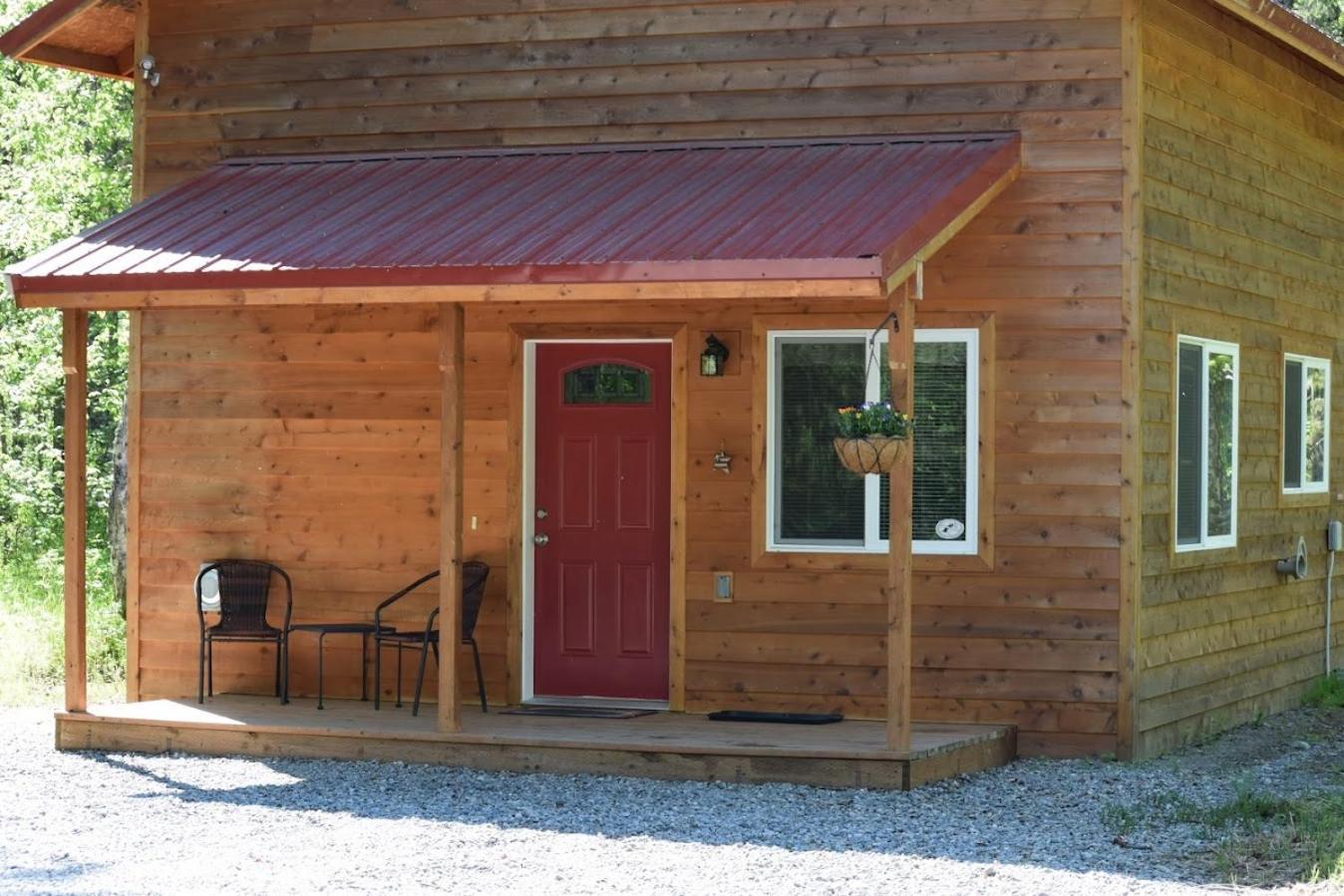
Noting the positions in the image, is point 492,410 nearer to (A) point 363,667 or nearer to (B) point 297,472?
(B) point 297,472

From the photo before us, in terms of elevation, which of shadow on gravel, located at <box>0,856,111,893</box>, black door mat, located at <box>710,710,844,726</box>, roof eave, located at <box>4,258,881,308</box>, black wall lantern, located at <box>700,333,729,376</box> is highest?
roof eave, located at <box>4,258,881,308</box>

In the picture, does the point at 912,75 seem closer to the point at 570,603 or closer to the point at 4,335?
the point at 570,603

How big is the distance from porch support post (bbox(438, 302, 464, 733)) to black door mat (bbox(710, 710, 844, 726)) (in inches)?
57.9

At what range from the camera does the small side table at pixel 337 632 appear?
413 inches

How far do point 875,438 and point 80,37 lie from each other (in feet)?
20.8

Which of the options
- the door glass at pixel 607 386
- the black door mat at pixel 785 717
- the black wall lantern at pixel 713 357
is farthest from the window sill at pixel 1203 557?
the door glass at pixel 607 386

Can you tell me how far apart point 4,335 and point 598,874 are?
15.5 meters

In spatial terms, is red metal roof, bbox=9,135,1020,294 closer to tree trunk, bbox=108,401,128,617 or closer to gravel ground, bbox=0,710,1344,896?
gravel ground, bbox=0,710,1344,896

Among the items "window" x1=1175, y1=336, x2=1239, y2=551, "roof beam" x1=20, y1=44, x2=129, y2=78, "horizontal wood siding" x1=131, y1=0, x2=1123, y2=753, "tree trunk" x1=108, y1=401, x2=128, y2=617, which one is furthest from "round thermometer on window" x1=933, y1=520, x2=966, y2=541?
"tree trunk" x1=108, y1=401, x2=128, y2=617

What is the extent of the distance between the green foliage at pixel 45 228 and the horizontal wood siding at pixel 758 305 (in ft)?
28.7

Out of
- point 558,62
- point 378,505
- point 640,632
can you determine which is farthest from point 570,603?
point 558,62

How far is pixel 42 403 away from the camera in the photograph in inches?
902

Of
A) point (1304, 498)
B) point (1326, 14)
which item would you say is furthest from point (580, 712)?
point (1326, 14)

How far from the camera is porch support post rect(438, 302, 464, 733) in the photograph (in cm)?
928
